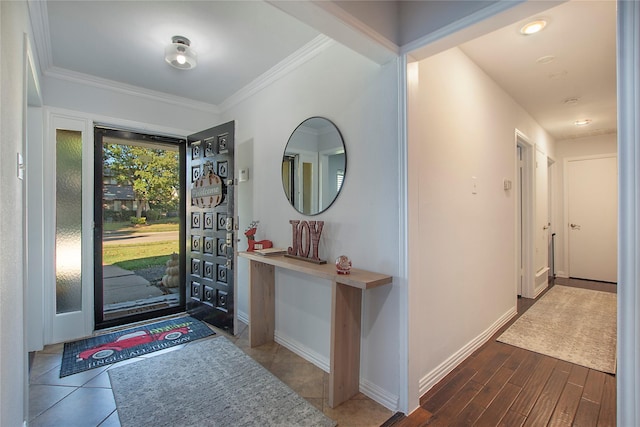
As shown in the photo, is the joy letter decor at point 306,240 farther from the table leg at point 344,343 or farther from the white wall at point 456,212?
the white wall at point 456,212

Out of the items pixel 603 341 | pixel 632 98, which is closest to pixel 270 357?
pixel 632 98

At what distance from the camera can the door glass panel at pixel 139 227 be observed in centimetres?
332

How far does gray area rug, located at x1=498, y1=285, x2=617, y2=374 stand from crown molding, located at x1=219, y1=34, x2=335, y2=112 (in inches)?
119

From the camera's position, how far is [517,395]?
76.1 inches

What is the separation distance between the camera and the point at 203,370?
2.21m

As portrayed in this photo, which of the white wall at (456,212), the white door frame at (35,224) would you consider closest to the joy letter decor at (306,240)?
the white wall at (456,212)

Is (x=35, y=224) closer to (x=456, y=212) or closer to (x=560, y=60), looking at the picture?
(x=456, y=212)

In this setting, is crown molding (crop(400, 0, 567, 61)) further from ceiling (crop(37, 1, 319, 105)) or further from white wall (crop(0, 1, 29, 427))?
white wall (crop(0, 1, 29, 427))

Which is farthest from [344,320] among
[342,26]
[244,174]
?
[244,174]

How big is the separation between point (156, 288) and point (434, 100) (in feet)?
12.7

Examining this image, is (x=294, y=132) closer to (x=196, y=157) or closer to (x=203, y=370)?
(x=196, y=157)

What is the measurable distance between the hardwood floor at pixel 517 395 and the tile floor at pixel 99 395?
0.24 meters

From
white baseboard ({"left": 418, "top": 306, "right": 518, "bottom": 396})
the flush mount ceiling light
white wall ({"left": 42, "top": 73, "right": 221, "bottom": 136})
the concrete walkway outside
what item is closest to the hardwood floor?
white baseboard ({"left": 418, "top": 306, "right": 518, "bottom": 396})

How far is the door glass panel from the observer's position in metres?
3.32
